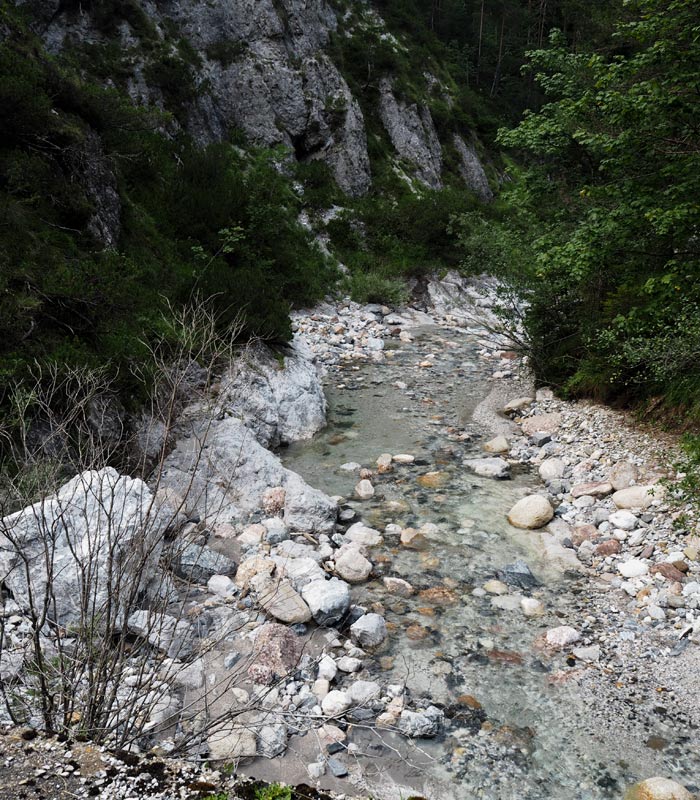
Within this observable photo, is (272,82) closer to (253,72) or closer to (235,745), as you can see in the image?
(253,72)

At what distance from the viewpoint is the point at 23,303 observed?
5.76 m

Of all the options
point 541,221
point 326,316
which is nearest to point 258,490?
point 541,221

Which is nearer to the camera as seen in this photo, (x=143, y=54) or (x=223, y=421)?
(x=223, y=421)

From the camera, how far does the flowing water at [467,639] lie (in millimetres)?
3424

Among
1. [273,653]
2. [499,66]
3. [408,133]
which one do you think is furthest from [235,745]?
[499,66]

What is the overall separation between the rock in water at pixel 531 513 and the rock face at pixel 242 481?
204 cm

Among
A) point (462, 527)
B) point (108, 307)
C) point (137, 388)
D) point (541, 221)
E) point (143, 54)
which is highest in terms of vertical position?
point (143, 54)

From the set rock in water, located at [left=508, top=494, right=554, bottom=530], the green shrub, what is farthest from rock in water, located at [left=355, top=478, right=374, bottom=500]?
the green shrub

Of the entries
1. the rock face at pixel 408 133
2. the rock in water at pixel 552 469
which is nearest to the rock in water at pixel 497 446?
the rock in water at pixel 552 469

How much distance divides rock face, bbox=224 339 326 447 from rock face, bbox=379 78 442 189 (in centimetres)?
1968

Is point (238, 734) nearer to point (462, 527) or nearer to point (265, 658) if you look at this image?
point (265, 658)

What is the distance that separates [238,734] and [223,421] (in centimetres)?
468

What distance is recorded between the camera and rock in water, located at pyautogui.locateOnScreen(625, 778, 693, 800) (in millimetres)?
3166

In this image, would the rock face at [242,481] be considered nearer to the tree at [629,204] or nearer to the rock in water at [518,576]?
the rock in water at [518,576]
